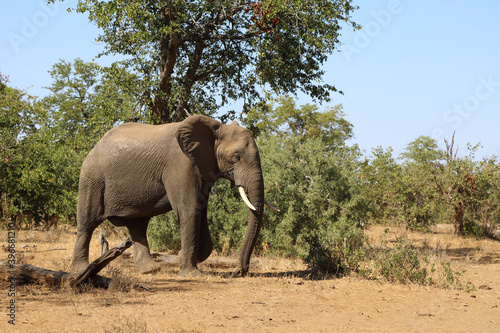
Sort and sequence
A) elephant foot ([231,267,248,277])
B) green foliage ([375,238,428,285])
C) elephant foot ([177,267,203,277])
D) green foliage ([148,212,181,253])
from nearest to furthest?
green foliage ([375,238,428,285]) → elephant foot ([177,267,203,277]) → elephant foot ([231,267,248,277]) → green foliage ([148,212,181,253])

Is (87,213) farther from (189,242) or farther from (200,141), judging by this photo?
(200,141)

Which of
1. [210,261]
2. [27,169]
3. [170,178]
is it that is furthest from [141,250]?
[27,169]

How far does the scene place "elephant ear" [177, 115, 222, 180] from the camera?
33.0 ft

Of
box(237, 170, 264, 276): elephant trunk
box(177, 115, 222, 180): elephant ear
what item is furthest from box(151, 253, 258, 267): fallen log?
box(177, 115, 222, 180): elephant ear

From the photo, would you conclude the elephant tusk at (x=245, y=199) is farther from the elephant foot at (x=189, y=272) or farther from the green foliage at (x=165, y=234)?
the green foliage at (x=165, y=234)

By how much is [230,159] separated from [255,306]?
3459 mm

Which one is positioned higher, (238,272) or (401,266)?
(401,266)

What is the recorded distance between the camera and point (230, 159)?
33.6ft

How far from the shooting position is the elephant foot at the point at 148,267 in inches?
428

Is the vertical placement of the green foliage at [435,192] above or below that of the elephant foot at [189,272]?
above

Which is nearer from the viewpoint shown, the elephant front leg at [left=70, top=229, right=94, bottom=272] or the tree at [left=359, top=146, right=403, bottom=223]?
the elephant front leg at [left=70, top=229, right=94, bottom=272]

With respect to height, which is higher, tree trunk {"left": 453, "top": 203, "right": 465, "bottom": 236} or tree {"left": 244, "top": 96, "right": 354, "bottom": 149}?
tree {"left": 244, "top": 96, "right": 354, "bottom": 149}

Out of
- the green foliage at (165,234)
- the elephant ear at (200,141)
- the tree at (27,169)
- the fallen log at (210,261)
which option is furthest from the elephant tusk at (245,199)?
the tree at (27,169)

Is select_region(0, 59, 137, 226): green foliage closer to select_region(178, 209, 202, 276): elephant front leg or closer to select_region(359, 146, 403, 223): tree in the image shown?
select_region(178, 209, 202, 276): elephant front leg
